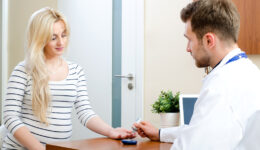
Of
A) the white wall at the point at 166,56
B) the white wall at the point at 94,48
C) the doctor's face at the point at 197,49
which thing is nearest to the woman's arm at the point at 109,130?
the doctor's face at the point at 197,49

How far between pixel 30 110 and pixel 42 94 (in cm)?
12

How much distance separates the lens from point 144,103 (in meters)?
3.36

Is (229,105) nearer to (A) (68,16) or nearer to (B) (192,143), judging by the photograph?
(B) (192,143)

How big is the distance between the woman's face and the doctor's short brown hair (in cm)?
83

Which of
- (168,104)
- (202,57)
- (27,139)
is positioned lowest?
(27,139)

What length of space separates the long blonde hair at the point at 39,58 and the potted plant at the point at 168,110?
0.73 meters

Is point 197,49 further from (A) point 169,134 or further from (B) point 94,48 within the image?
(B) point 94,48

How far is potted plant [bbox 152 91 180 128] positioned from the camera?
7.88 ft

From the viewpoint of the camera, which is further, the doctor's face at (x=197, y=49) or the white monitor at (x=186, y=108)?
the white monitor at (x=186, y=108)

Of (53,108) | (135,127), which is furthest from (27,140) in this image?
(135,127)

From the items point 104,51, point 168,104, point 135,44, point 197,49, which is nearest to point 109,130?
point 168,104

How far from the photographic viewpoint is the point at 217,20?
1.48 metres

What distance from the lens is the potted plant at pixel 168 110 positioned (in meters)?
2.40

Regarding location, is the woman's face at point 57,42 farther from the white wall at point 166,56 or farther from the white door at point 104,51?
the white door at point 104,51
